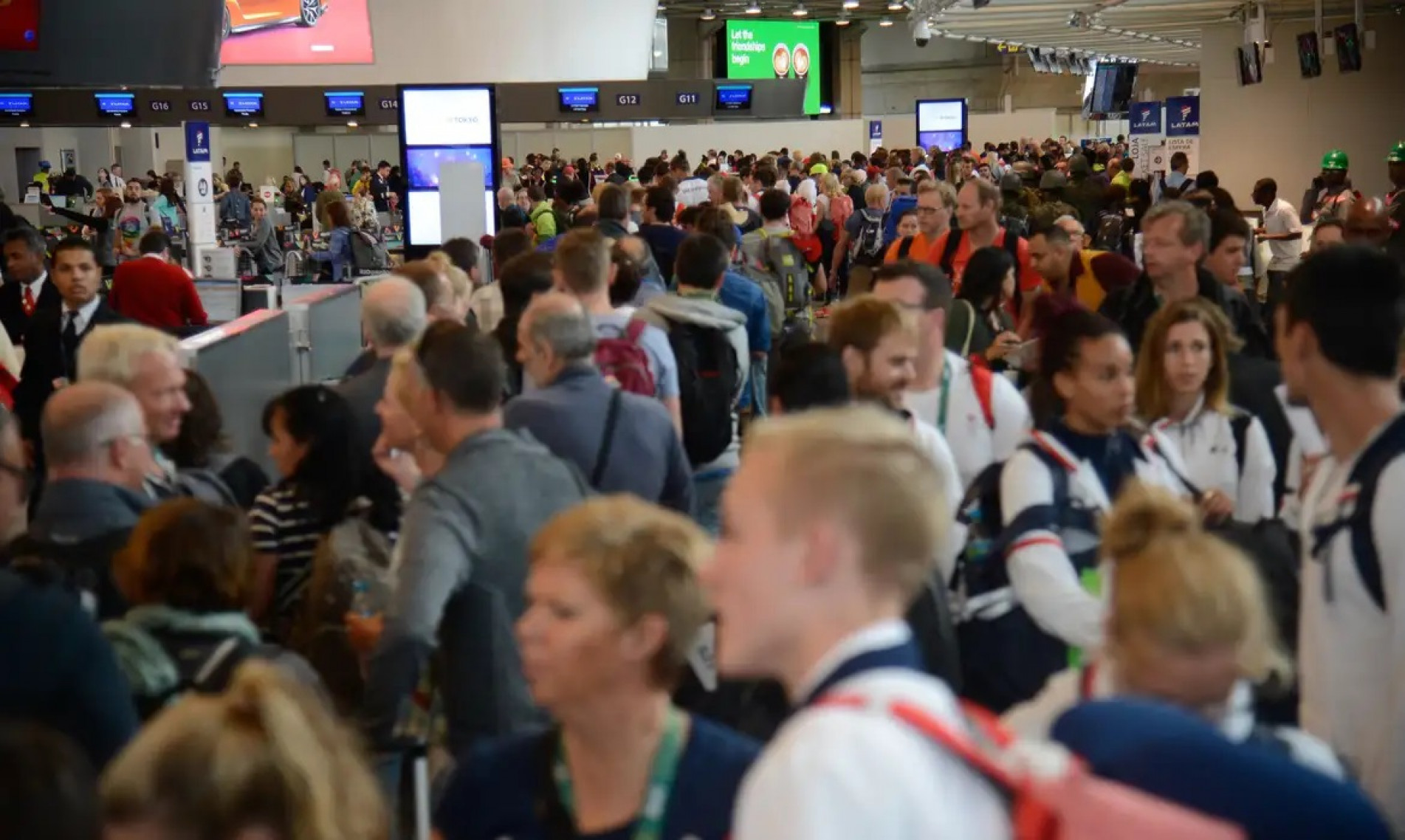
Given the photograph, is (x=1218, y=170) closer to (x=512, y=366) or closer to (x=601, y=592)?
(x=512, y=366)

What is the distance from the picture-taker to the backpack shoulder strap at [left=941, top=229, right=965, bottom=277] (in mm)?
8469

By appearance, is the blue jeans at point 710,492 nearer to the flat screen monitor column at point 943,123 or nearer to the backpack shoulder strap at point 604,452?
the backpack shoulder strap at point 604,452

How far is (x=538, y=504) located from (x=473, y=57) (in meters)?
32.4

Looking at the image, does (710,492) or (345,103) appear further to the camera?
(345,103)

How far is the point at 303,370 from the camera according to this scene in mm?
9281

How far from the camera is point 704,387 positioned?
264 inches

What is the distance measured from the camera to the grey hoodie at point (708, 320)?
22.0ft

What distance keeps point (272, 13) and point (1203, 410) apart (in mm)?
32297

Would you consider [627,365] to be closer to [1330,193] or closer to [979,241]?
[979,241]

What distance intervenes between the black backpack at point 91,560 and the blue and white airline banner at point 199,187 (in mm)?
10765

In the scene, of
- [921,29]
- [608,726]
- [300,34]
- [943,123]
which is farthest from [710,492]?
[300,34]

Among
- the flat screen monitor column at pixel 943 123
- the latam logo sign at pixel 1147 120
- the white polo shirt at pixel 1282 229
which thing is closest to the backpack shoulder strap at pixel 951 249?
the white polo shirt at pixel 1282 229

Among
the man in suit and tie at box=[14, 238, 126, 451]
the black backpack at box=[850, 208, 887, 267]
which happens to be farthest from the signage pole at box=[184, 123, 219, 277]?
the man in suit and tie at box=[14, 238, 126, 451]

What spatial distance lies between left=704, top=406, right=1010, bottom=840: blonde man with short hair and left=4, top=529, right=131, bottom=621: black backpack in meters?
2.15
